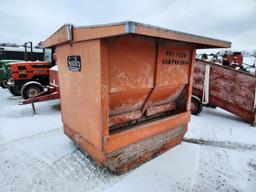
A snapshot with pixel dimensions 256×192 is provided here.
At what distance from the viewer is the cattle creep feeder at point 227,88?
411cm

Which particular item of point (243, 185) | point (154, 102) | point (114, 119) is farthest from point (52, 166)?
point (243, 185)

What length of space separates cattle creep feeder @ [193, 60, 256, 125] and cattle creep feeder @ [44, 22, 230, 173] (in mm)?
2141

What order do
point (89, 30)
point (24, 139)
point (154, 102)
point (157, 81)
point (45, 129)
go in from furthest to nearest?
1. point (45, 129)
2. point (24, 139)
3. point (154, 102)
4. point (157, 81)
5. point (89, 30)

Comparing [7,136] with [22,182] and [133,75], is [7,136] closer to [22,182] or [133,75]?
[22,182]

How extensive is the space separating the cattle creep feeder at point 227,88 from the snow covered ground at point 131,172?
82 cm

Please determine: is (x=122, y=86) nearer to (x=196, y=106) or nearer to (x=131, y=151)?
(x=131, y=151)

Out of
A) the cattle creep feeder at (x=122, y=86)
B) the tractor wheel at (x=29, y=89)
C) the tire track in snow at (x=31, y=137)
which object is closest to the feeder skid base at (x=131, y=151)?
the cattle creep feeder at (x=122, y=86)

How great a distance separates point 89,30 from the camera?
1.71 meters

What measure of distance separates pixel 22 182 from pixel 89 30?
181 centimetres

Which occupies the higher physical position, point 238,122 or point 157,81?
point 157,81

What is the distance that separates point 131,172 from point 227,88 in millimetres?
3445

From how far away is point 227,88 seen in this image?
4418mm

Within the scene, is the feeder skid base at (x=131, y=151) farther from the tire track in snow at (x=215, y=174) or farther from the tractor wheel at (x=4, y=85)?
the tractor wheel at (x=4, y=85)

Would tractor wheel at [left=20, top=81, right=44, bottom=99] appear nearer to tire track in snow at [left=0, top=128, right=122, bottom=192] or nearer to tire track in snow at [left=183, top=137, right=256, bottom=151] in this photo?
tire track in snow at [left=0, top=128, right=122, bottom=192]
